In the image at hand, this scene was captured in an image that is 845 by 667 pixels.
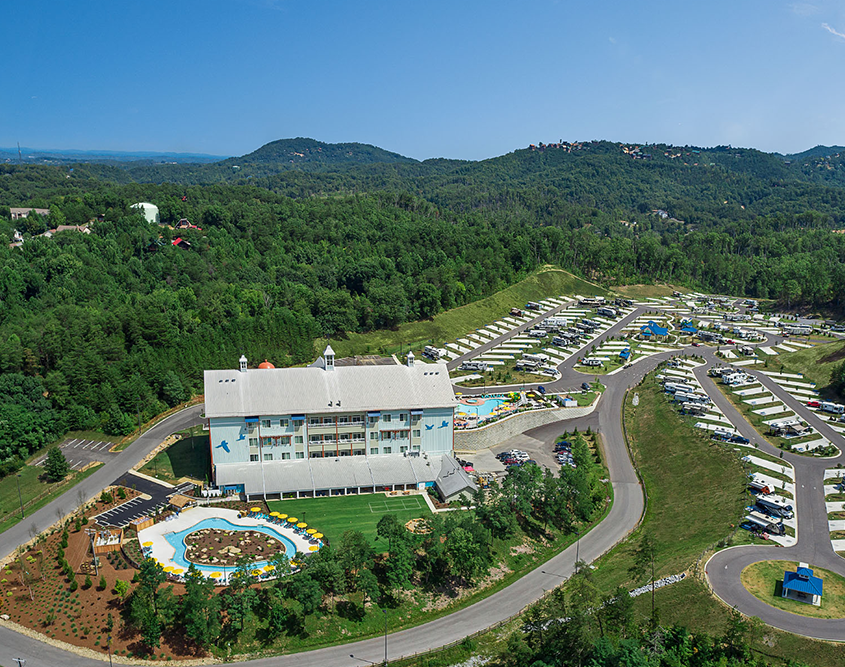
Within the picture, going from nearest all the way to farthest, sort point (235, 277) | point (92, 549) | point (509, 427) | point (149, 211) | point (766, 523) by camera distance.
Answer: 1. point (92, 549)
2. point (766, 523)
3. point (509, 427)
4. point (235, 277)
5. point (149, 211)

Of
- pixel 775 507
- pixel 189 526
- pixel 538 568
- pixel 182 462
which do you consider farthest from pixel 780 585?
pixel 182 462

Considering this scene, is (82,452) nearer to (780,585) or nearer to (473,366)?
(473,366)

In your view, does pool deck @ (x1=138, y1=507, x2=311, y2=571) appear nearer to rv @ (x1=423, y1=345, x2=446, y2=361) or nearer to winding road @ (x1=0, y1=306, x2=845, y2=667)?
winding road @ (x1=0, y1=306, x2=845, y2=667)

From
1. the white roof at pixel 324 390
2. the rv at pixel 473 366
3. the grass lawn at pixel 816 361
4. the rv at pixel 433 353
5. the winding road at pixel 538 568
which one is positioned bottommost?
the winding road at pixel 538 568

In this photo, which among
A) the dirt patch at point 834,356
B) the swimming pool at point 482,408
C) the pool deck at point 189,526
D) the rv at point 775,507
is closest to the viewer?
the pool deck at point 189,526

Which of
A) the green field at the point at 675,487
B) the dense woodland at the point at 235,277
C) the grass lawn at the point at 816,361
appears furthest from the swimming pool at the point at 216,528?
the grass lawn at the point at 816,361

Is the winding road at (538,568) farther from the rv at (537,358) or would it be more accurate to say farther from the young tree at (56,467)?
the rv at (537,358)
